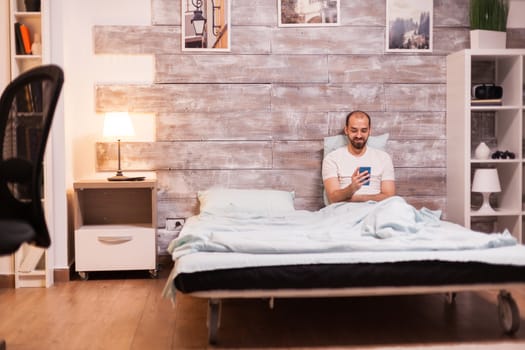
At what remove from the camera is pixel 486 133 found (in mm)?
4848

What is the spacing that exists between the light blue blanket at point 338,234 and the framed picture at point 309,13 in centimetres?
140

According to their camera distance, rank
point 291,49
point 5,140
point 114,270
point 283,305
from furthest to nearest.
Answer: point 291,49
point 114,270
point 283,305
point 5,140

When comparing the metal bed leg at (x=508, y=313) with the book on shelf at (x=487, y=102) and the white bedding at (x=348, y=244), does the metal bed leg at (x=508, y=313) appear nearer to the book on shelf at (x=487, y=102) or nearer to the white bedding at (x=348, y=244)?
the white bedding at (x=348, y=244)

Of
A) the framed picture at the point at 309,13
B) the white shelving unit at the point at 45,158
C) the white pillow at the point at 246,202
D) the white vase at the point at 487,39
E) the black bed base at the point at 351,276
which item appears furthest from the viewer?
the framed picture at the point at 309,13

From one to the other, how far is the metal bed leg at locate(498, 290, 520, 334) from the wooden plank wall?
6.01ft

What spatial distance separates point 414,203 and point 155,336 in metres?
2.41

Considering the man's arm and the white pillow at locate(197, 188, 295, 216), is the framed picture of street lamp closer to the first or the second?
the white pillow at locate(197, 188, 295, 216)

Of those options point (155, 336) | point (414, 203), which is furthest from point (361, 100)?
point (155, 336)

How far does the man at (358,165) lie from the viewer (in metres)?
4.39

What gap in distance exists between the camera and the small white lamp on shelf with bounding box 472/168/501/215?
14.7ft

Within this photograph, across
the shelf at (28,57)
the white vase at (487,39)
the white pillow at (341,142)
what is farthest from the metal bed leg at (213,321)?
the white vase at (487,39)

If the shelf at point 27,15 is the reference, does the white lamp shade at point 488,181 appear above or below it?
below

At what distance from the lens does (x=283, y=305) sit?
12.0 feet

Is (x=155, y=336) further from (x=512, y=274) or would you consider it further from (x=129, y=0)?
(x=129, y=0)
